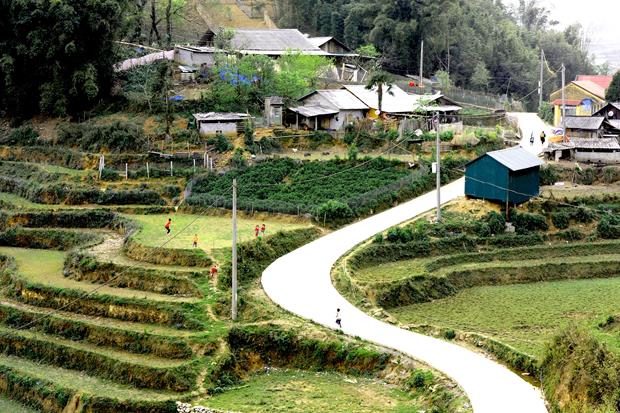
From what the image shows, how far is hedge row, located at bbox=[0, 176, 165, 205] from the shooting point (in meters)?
50.0

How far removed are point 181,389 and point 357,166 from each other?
23.3 m

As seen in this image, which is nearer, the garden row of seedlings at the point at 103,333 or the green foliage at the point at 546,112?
the garden row of seedlings at the point at 103,333

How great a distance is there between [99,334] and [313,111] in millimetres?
26284

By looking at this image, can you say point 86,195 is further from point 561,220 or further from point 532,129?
point 532,129

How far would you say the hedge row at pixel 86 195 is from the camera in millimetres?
50031

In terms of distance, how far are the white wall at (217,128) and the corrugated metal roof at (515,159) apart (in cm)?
1640

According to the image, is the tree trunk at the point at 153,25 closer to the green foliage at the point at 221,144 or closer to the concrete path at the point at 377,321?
the green foliage at the point at 221,144

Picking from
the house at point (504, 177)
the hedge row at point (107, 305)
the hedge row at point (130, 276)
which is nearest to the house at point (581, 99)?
the house at point (504, 177)

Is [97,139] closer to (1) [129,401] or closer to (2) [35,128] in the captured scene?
(2) [35,128]

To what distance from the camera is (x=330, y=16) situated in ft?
276

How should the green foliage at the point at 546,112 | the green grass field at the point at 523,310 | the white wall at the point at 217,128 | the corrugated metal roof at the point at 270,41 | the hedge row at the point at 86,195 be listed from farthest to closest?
1. the corrugated metal roof at the point at 270,41
2. the green foliage at the point at 546,112
3. the white wall at the point at 217,128
4. the hedge row at the point at 86,195
5. the green grass field at the point at 523,310

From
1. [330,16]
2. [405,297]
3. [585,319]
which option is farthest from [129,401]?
[330,16]

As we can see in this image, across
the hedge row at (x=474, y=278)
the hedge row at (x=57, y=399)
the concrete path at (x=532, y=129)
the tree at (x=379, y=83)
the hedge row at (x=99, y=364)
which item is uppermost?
the tree at (x=379, y=83)

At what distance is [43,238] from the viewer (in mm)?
46000
